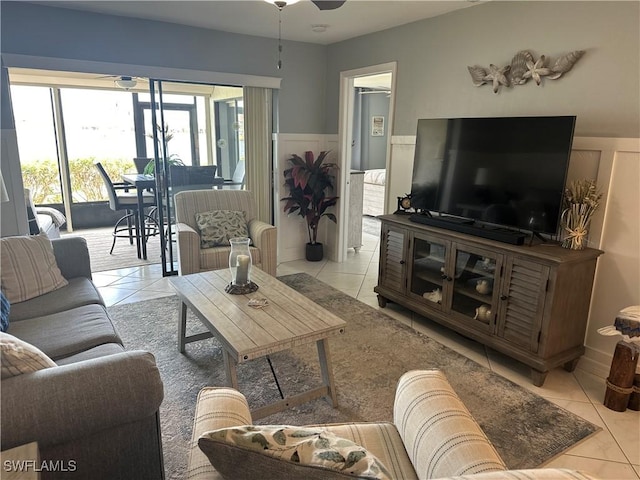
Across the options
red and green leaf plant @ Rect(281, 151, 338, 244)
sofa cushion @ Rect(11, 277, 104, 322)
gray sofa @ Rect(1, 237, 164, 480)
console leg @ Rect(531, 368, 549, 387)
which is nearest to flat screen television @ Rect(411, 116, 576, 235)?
console leg @ Rect(531, 368, 549, 387)

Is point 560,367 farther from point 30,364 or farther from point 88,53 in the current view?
point 88,53

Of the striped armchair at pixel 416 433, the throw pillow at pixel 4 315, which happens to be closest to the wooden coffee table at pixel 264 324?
the striped armchair at pixel 416 433

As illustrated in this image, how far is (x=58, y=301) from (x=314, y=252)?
122 inches

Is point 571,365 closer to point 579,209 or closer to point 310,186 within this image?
point 579,209

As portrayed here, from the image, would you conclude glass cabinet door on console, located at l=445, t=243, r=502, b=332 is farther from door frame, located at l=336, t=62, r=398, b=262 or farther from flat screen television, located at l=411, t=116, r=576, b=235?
door frame, located at l=336, t=62, r=398, b=262

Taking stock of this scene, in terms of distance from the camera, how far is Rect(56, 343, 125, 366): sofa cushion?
5.91 ft

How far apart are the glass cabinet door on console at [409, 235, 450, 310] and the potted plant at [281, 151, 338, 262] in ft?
6.06

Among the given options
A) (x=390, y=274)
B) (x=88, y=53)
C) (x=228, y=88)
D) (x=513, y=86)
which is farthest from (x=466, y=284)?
(x=88, y=53)

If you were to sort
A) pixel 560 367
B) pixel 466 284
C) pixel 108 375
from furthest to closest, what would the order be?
1. pixel 466 284
2. pixel 560 367
3. pixel 108 375

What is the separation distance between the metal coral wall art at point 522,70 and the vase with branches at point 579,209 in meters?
0.77

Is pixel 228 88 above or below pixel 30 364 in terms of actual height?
above

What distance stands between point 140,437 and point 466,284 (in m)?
2.32

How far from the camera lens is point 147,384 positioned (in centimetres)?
135

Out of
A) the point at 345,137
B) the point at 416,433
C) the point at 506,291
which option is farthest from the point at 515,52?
the point at 416,433
